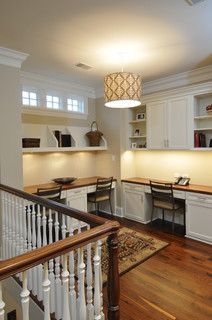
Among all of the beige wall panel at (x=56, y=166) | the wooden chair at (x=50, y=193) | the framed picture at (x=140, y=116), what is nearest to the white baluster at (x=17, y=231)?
the wooden chair at (x=50, y=193)

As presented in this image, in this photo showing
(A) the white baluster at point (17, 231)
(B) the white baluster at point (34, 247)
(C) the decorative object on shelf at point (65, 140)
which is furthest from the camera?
(C) the decorative object on shelf at point (65, 140)

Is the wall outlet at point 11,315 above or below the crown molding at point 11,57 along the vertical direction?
below

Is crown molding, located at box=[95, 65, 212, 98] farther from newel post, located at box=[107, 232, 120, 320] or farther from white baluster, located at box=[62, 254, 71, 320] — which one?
white baluster, located at box=[62, 254, 71, 320]

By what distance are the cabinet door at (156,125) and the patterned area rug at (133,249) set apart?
5.78 ft

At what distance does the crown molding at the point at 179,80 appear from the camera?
3.82m

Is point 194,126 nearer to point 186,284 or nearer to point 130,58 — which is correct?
point 130,58

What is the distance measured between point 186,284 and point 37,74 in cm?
405

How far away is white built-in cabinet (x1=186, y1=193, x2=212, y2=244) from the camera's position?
3.62 meters

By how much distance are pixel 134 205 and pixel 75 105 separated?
2.60 metres

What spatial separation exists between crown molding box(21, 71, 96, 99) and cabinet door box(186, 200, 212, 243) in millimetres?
3230

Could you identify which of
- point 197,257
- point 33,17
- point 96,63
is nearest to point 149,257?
point 197,257

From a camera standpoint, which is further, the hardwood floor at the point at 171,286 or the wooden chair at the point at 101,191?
the wooden chair at the point at 101,191

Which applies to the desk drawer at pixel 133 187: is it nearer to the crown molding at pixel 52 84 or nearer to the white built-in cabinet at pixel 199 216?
the white built-in cabinet at pixel 199 216

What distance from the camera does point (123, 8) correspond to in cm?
217
